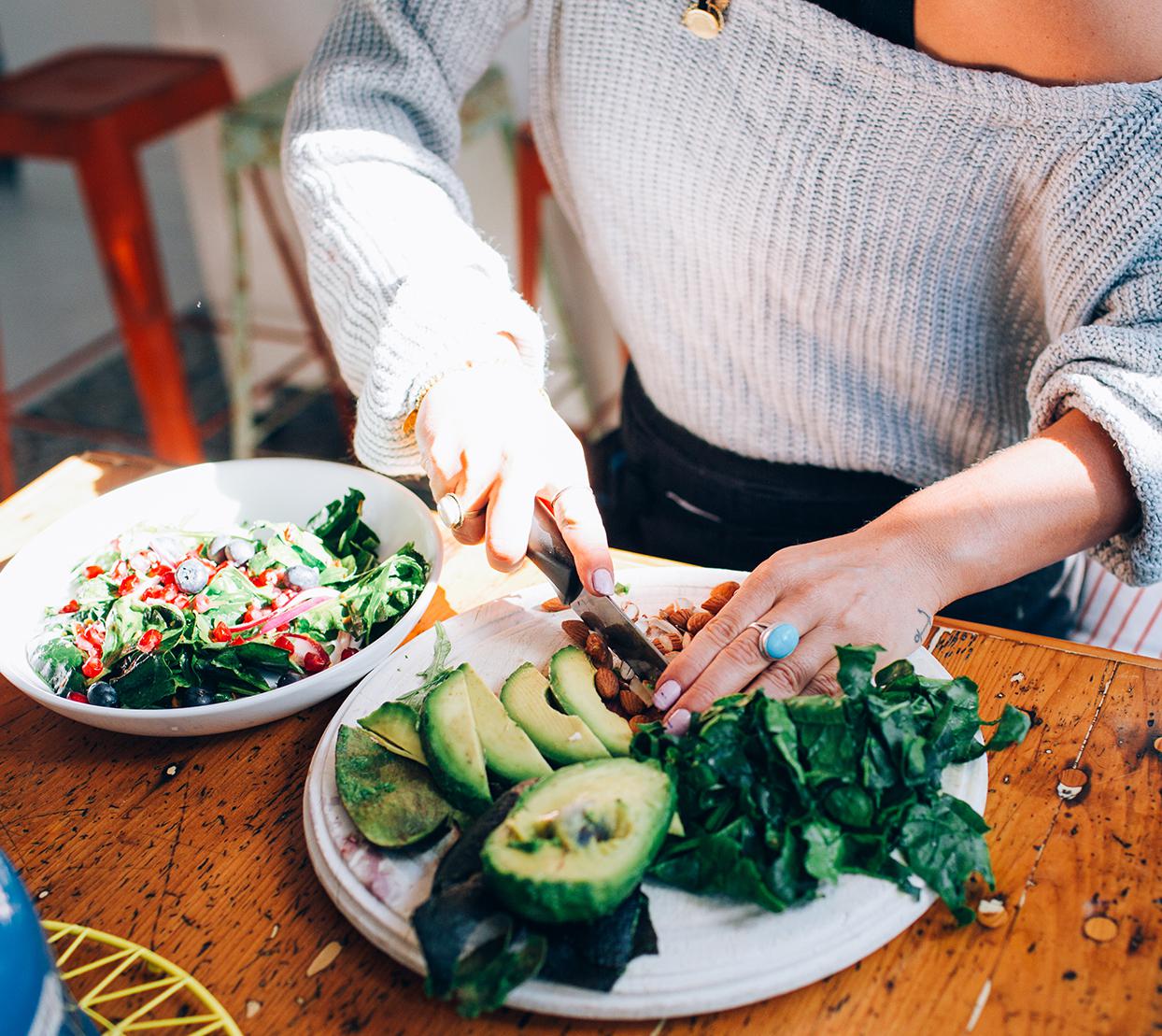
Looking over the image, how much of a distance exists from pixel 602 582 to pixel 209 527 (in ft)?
1.64

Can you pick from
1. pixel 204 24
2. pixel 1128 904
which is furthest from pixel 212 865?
pixel 204 24

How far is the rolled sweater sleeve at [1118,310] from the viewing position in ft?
2.99

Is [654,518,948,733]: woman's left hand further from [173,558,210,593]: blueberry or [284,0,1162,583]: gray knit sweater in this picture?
[173,558,210,593]: blueberry

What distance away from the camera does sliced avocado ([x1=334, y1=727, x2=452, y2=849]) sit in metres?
0.79

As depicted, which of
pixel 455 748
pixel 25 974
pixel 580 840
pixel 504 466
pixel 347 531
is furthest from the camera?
pixel 347 531

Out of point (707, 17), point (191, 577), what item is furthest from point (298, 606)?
point (707, 17)

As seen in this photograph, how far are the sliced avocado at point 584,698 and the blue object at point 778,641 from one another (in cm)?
13

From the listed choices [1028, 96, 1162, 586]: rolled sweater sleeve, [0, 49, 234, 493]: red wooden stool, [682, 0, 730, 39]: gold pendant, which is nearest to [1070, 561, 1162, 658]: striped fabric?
[1028, 96, 1162, 586]: rolled sweater sleeve

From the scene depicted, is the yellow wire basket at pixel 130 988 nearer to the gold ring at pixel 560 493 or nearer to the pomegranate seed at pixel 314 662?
the pomegranate seed at pixel 314 662

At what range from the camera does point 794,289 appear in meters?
1.23

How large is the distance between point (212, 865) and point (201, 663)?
19 centimetres

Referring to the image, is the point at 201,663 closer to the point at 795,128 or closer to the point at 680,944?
the point at 680,944

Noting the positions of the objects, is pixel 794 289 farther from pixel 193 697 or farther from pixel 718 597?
pixel 193 697

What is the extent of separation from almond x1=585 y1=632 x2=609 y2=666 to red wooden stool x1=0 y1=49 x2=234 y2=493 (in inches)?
74.0
